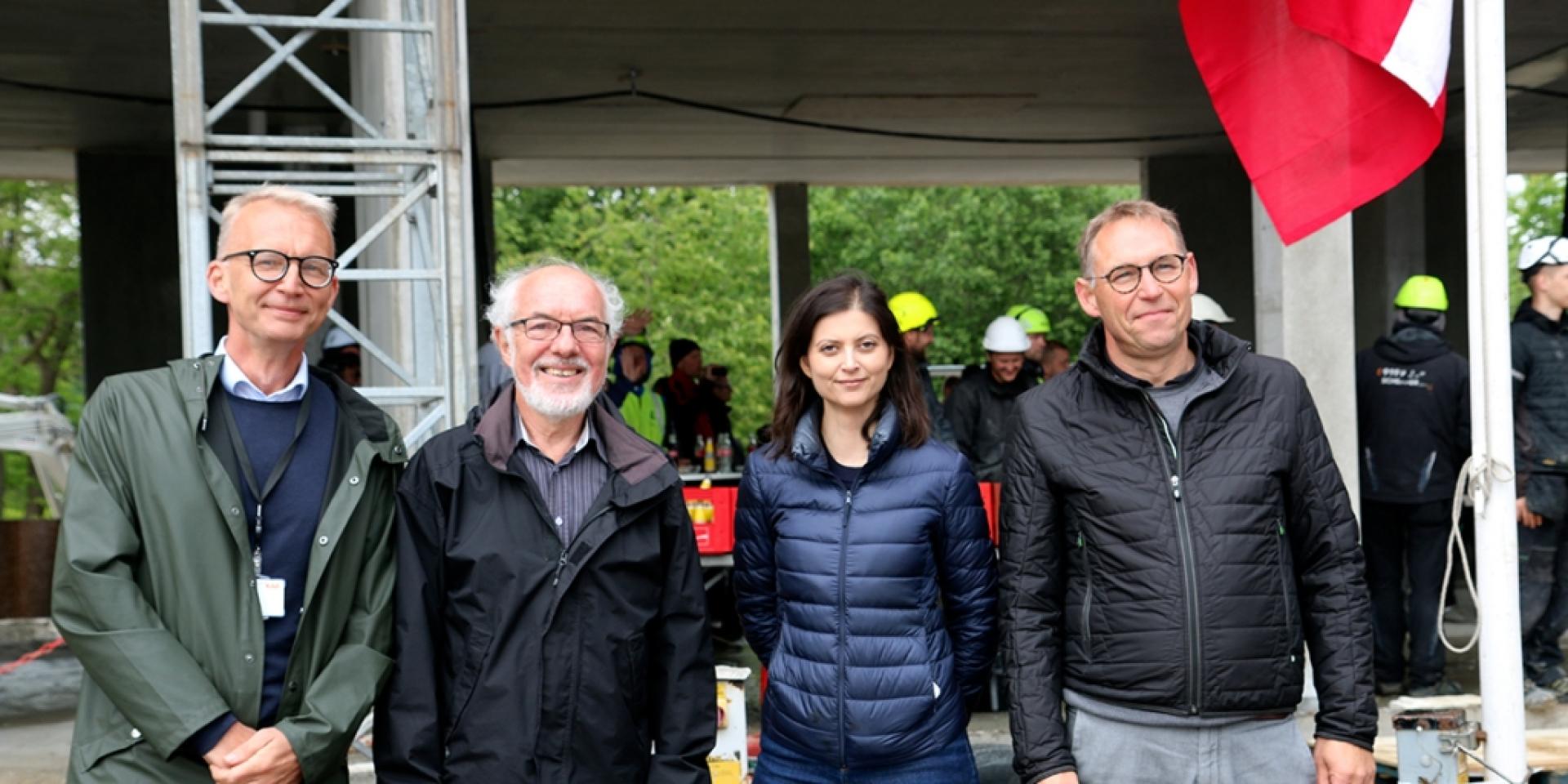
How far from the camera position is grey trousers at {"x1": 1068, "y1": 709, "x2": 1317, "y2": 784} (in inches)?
121

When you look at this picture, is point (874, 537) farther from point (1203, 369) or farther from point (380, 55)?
point (380, 55)

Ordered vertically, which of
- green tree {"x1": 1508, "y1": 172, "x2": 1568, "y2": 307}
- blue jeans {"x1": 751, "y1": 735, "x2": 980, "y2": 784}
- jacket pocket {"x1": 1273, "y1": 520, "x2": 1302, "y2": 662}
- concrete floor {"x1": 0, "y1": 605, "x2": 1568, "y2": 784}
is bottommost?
concrete floor {"x1": 0, "y1": 605, "x2": 1568, "y2": 784}

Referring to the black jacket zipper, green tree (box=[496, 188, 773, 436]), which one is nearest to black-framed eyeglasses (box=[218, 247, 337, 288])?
the black jacket zipper

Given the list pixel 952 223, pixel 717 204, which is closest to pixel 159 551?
pixel 717 204

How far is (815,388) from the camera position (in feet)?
11.8

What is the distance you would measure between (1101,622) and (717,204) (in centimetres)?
3491

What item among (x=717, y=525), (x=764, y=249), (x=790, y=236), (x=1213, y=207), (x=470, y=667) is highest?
(x=764, y=249)

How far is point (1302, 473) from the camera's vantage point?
3.12 meters

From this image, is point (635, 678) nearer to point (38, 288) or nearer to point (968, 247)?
point (38, 288)

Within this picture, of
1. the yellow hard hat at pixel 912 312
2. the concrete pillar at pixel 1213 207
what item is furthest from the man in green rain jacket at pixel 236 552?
the concrete pillar at pixel 1213 207

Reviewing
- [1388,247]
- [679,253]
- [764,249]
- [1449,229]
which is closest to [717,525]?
[1388,247]

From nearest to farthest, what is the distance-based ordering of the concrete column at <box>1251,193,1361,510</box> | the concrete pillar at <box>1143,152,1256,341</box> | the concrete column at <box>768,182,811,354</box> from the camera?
1. the concrete column at <box>1251,193,1361,510</box>
2. the concrete pillar at <box>1143,152,1256,341</box>
3. the concrete column at <box>768,182,811,354</box>

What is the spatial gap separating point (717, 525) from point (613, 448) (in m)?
4.67

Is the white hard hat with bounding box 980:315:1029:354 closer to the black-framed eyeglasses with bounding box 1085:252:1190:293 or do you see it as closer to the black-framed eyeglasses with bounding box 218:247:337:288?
the black-framed eyeglasses with bounding box 1085:252:1190:293
